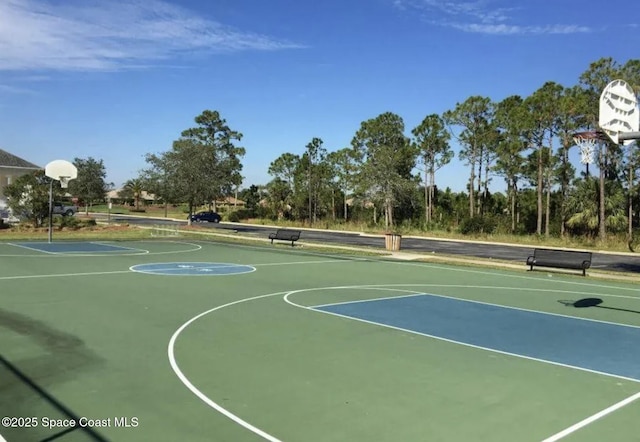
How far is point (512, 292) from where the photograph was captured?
16.6m

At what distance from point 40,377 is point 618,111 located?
1115 centimetres

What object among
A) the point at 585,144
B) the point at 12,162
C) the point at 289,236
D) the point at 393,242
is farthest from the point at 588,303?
the point at 12,162

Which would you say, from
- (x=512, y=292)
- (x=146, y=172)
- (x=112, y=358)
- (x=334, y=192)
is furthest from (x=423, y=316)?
(x=334, y=192)

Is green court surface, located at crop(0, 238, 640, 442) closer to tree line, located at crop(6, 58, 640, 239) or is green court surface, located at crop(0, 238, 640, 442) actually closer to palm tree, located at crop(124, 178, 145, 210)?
tree line, located at crop(6, 58, 640, 239)

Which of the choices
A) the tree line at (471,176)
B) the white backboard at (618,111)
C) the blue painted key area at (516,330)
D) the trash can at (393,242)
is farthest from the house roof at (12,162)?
the white backboard at (618,111)

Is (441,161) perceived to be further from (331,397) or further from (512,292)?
(331,397)

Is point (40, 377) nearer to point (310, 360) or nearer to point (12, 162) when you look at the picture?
point (310, 360)

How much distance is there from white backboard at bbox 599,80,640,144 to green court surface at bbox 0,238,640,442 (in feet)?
13.1

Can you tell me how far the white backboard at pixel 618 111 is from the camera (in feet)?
36.2

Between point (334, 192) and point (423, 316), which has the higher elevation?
point (334, 192)

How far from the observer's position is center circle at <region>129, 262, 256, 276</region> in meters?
18.9

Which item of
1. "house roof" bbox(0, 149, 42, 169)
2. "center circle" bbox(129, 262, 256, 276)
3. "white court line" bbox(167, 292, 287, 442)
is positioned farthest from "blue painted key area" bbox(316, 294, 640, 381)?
"house roof" bbox(0, 149, 42, 169)

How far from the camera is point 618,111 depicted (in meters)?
11.3

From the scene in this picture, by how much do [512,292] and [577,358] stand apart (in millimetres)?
7555
